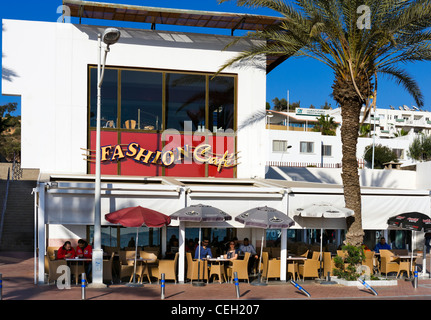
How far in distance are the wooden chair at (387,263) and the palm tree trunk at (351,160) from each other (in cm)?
139

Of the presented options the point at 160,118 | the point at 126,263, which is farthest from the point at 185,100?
the point at 126,263

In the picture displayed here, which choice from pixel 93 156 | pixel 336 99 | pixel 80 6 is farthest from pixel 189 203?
pixel 80 6

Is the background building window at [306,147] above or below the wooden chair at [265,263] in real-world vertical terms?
above

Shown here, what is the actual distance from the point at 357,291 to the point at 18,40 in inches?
592

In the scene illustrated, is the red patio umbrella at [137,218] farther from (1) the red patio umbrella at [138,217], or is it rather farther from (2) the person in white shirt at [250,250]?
(2) the person in white shirt at [250,250]

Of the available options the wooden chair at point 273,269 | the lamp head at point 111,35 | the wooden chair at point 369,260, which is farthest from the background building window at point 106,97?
the wooden chair at point 369,260

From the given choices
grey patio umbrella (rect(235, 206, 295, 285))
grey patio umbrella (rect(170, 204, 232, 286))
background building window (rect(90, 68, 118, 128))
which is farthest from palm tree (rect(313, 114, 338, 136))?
grey patio umbrella (rect(170, 204, 232, 286))

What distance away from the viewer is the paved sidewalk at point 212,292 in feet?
47.5

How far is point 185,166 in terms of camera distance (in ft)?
71.2

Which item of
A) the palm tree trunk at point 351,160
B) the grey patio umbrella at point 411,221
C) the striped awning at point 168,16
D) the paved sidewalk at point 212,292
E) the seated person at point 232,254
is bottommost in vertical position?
the paved sidewalk at point 212,292

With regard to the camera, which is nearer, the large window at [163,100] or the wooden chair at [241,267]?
the wooden chair at [241,267]

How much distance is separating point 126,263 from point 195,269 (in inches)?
91.6

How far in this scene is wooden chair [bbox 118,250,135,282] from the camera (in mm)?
16875

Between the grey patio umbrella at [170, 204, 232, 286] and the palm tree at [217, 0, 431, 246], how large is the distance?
493 centimetres
